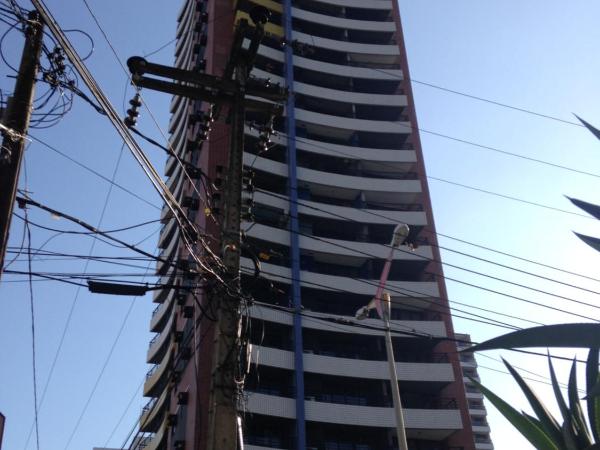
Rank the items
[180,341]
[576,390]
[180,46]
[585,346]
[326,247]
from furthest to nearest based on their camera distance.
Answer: [180,46]
[326,247]
[180,341]
[576,390]
[585,346]

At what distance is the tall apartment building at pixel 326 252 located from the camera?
115 feet

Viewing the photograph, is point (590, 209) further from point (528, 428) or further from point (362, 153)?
point (362, 153)

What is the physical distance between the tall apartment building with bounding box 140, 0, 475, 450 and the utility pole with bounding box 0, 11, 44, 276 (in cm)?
2166

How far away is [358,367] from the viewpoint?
120 ft

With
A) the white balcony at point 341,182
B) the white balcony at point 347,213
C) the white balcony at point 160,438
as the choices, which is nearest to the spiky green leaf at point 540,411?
the white balcony at point 347,213

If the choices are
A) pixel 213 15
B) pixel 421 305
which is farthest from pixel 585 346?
pixel 213 15

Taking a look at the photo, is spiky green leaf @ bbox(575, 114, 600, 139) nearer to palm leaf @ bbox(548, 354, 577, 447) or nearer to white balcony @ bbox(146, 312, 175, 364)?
palm leaf @ bbox(548, 354, 577, 447)

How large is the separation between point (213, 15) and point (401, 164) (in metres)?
20.6

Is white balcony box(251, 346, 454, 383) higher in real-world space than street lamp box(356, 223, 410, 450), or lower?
higher

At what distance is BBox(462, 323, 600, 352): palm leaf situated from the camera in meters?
5.03

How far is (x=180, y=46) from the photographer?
62.5 meters

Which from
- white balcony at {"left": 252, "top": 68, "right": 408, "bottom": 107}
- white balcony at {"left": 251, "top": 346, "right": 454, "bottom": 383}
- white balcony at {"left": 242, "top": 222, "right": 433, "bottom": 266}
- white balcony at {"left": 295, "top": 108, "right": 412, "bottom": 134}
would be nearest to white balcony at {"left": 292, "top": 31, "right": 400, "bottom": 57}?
white balcony at {"left": 252, "top": 68, "right": 408, "bottom": 107}

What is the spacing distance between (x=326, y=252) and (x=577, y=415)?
32.5 m

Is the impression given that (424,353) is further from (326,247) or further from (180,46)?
(180,46)
